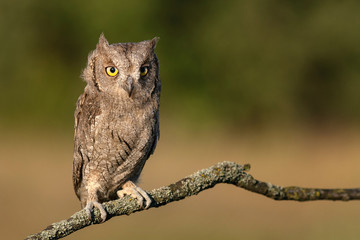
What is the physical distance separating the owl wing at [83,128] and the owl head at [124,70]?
4.8 inches

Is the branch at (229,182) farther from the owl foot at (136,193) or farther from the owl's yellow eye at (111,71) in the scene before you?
the owl's yellow eye at (111,71)

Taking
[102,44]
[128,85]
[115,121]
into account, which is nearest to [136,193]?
[115,121]

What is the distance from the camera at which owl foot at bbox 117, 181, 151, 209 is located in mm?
1643

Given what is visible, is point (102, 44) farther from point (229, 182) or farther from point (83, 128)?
point (229, 182)

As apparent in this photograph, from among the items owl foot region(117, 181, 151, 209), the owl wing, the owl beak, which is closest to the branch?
owl foot region(117, 181, 151, 209)

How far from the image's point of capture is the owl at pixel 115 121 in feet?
5.63

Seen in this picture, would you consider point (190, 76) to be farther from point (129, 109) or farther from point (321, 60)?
point (129, 109)

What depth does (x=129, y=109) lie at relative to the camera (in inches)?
72.9

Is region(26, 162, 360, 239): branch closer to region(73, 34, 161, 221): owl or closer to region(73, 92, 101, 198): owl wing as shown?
region(73, 34, 161, 221): owl

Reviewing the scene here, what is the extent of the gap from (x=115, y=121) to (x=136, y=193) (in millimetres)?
289

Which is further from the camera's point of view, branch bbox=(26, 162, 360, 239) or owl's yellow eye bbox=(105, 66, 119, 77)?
owl's yellow eye bbox=(105, 66, 119, 77)

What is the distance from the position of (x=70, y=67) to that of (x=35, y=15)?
5.19ft

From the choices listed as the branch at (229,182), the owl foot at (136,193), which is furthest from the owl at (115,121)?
the branch at (229,182)

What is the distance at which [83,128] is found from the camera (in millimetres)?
2064
